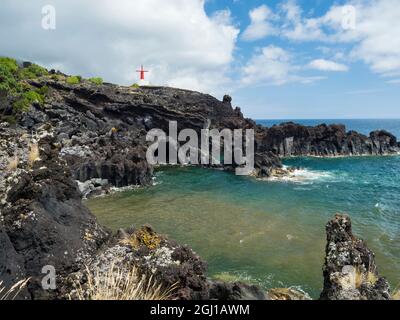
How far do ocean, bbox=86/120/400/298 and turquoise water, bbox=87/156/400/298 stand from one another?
0.22ft

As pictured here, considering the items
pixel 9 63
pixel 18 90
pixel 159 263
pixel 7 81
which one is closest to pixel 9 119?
pixel 7 81

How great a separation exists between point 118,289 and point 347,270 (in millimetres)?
8185

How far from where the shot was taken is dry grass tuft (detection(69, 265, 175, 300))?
7.31m

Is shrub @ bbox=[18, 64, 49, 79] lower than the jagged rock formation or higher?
higher

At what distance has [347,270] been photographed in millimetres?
12195

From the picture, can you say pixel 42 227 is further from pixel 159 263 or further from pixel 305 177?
pixel 305 177

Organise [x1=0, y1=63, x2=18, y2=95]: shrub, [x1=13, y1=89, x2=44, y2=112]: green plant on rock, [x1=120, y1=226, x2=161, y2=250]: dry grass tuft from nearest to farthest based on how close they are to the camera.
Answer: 1. [x1=120, y1=226, x2=161, y2=250]: dry grass tuft
2. [x1=13, y1=89, x2=44, y2=112]: green plant on rock
3. [x1=0, y1=63, x2=18, y2=95]: shrub

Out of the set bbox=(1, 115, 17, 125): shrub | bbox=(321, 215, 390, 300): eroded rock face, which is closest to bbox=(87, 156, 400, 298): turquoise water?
bbox=(321, 215, 390, 300): eroded rock face

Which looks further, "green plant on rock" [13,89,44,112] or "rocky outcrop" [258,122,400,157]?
"rocky outcrop" [258,122,400,157]

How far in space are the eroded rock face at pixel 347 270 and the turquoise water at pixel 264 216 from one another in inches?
260

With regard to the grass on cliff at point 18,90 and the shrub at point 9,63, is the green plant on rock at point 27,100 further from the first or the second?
the shrub at point 9,63

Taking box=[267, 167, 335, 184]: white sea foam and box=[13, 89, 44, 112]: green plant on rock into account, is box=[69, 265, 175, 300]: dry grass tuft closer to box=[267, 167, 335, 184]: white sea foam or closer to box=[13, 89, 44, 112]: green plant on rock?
box=[267, 167, 335, 184]: white sea foam

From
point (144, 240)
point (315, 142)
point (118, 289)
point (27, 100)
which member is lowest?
point (118, 289)

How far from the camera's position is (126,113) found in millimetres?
81062
